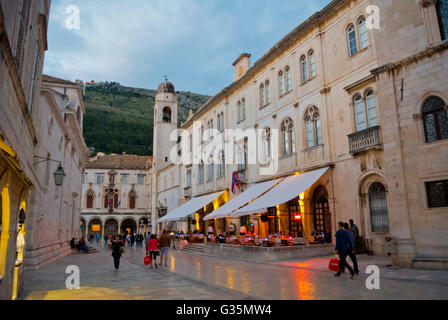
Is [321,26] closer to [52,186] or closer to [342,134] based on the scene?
[342,134]

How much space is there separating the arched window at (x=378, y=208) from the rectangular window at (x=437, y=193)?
4038 millimetres

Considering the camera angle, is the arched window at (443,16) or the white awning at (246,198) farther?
the white awning at (246,198)

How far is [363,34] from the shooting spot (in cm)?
1684

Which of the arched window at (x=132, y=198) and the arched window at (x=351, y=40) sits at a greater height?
the arched window at (x=351, y=40)

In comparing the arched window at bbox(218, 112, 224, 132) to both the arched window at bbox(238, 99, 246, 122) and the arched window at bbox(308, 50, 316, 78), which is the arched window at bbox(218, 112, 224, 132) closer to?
the arched window at bbox(238, 99, 246, 122)

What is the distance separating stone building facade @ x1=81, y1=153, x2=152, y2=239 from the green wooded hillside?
13580 millimetres

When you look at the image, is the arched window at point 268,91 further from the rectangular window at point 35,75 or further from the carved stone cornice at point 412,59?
the rectangular window at point 35,75

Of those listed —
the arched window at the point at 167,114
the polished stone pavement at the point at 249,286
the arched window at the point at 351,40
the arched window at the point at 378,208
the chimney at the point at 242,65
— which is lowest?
the polished stone pavement at the point at 249,286

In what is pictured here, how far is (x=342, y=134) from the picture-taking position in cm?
1742

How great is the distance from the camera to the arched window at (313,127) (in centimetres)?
1928

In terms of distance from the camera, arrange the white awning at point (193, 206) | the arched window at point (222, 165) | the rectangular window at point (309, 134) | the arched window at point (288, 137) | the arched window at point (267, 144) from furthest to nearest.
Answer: the arched window at point (222, 165)
the white awning at point (193, 206)
the arched window at point (267, 144)
the arched window at point (288, 137)
the rectangular window at point (309, 134)

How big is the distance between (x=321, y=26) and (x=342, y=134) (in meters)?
6.60

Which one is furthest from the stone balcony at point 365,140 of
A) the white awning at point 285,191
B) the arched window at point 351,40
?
the arched window at point 351,40

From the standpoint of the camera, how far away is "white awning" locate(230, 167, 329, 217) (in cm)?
1728
